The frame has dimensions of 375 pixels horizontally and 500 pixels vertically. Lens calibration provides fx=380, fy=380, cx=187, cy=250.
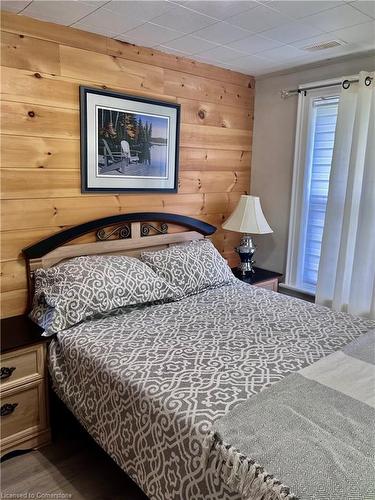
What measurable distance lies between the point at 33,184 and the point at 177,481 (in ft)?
5.67

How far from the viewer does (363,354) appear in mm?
1732

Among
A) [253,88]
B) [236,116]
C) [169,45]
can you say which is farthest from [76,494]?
[253,88]

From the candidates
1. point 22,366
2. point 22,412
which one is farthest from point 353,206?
point 22,412

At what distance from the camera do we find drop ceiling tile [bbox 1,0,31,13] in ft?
6.17

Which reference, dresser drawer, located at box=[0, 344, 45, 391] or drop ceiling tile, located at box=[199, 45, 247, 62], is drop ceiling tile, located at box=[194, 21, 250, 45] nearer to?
drop ceiling tile, located at box=[199, 45, 247, 62]

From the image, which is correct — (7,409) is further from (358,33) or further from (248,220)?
(358,33)

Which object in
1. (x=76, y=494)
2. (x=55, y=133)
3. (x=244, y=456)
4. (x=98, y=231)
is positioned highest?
(x=55, y=133)

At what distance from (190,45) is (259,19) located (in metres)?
0.60

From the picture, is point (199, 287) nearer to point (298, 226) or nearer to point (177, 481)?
point (298, 226)

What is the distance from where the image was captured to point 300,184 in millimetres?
3105

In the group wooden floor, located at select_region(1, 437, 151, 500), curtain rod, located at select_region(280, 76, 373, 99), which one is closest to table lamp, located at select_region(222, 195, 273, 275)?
curtain rod, located at select_region(280, 76, 373, 99)

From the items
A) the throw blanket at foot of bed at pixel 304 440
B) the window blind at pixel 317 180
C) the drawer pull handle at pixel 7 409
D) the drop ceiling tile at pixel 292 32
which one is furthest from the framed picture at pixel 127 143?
the throw blanket at foot of bed at pixel 304 440

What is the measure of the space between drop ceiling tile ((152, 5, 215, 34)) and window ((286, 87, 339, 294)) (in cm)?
118

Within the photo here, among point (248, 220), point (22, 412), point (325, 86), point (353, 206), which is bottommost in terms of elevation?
point (22, 412)
